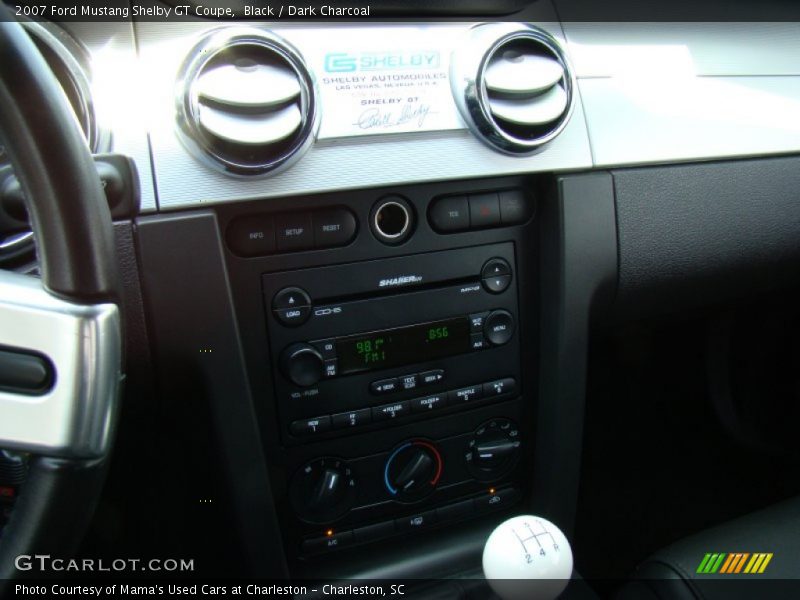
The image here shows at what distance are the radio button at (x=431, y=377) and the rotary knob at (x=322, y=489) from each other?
0.15 metres

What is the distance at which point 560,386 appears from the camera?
1017 millimetres

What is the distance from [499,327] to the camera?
0.98 m

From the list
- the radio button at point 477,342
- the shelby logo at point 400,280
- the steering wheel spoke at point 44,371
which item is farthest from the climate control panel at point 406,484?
the steering wheel spoke at point 44,371

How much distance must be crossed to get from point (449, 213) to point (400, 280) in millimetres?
103

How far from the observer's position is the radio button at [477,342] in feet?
3.18

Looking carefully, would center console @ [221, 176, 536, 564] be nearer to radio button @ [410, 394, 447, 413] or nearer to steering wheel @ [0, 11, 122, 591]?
radio button @ [410, 394, 447, 413]

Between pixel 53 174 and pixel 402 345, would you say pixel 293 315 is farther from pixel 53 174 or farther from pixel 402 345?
pixel 53 174

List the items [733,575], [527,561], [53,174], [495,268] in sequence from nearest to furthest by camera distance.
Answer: [53,174], [527,561], [733,575], [495,268]

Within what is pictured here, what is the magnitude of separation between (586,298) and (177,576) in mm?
699

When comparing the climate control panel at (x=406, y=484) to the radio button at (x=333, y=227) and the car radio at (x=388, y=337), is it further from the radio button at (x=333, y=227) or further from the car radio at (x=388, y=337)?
the radio button at (x=333, y=227)

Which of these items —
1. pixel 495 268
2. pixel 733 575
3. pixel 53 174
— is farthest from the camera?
pixel 495 268

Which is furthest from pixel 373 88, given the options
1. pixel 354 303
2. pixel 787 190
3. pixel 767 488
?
pixel 767 488


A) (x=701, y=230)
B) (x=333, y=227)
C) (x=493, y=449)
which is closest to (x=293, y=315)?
(x=333, y=227)

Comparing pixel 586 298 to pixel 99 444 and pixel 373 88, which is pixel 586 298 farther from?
pixel 99 444
